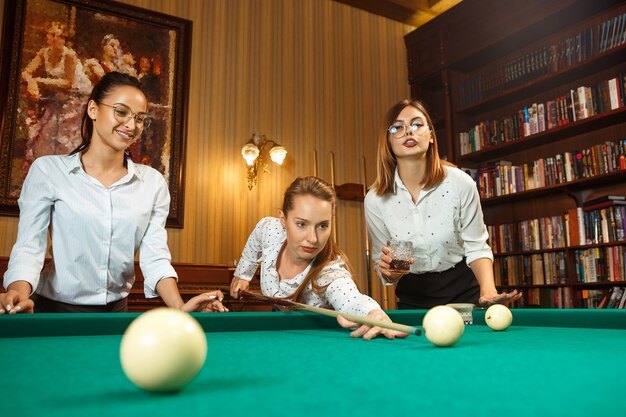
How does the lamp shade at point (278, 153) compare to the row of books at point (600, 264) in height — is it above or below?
above

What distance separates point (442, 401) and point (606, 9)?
15.8ft

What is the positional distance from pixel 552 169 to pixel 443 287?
2.54m

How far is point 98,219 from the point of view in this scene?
2025 millimetres

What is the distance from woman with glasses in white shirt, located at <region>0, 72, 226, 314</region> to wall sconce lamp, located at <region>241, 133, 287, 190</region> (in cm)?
259

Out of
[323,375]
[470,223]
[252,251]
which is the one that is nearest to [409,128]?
[470,223]

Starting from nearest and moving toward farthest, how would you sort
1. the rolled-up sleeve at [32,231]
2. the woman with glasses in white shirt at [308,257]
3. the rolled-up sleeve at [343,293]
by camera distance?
the rolled-up sleeve at [343,293] → the rolled-up sleeve at [32,231] → the woman with glasses in white shirt at [308,257]

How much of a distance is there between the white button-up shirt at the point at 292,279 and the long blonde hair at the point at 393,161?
55cm

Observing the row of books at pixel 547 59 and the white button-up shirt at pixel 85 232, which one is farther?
the row of books at pixel 547 59

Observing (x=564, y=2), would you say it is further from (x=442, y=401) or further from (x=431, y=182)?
(x=442, y=401)

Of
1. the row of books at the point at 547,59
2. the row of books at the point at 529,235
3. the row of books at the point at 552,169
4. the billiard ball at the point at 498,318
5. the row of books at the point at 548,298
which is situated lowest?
the row of books at the point at 548,298

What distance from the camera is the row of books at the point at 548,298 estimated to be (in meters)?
4.30

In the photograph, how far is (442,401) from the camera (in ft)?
1.99

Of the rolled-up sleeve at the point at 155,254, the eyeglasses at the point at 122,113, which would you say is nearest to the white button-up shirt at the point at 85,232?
the rolled-up sleeve at the point at 155,254

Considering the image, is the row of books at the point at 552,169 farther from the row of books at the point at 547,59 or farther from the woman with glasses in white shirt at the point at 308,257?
the woman with glasses in white shirt at the point at 308,257
